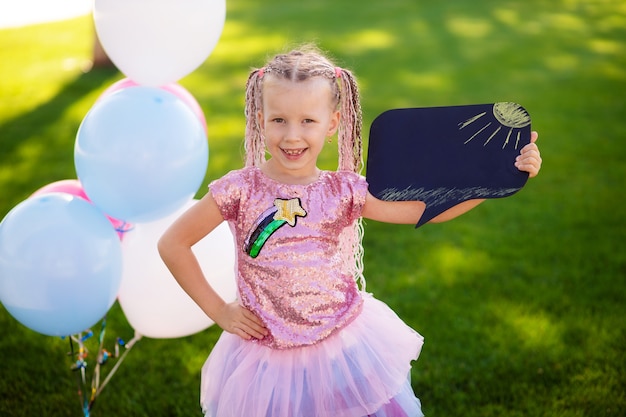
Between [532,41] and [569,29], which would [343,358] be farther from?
[569,29]

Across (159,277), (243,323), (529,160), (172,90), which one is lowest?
(159,277)

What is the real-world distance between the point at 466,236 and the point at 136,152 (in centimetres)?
250

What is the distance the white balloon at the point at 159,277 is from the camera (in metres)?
2.33

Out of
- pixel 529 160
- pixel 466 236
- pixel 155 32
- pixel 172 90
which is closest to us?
pixel 529 160

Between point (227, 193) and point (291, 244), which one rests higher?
point (227, 193)

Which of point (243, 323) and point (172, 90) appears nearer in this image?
point (243, 323)

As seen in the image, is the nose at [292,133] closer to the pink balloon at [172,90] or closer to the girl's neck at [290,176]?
the girl's neck at [290,176]

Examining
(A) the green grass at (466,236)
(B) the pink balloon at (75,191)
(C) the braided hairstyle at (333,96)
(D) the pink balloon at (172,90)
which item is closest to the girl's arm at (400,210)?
(C) the braided hairstyle at (333,96)

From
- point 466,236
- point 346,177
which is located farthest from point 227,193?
point 466,236

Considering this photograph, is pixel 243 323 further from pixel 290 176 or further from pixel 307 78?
pixel 307 78

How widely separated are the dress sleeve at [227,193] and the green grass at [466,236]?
1.64 feet

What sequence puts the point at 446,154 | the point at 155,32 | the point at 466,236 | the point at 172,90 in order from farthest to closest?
the point at 466,236 → the point at 172,90 → the point at 155,32 → the point at 446,154

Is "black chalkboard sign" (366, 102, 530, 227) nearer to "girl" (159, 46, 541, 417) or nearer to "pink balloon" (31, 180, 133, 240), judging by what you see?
"girl" (159, 46, 541, 417)

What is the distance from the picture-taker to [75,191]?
232cm
